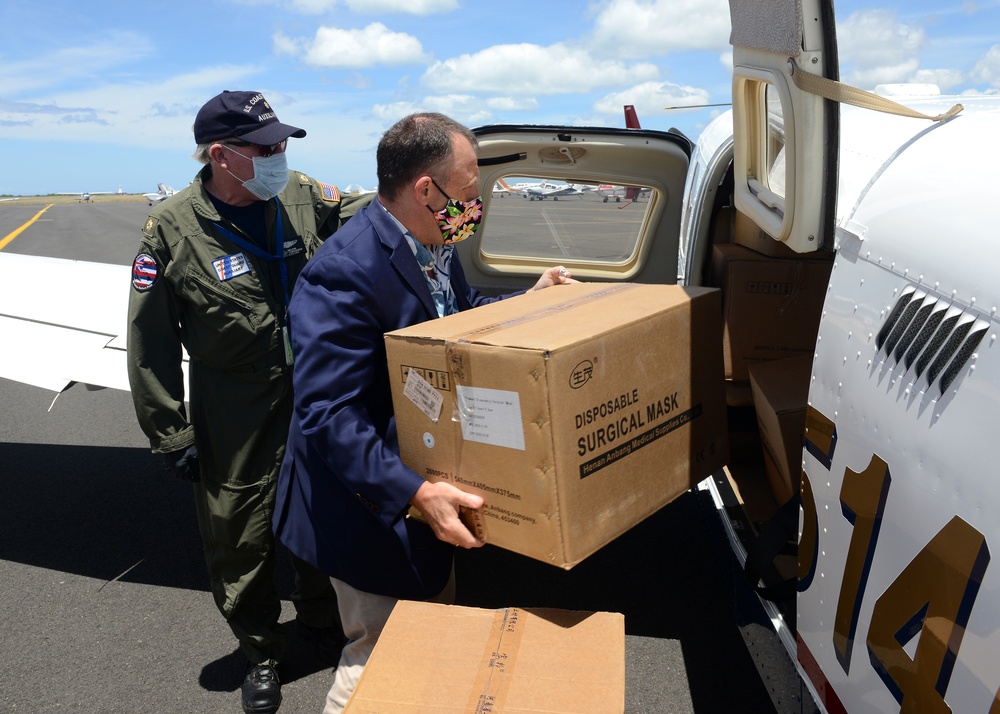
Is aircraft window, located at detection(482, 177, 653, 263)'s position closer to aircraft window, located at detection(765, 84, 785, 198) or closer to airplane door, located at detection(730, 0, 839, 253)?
aircraft window, located at detection(765, 84, 785, 198)

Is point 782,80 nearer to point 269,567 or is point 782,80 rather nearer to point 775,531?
point 775,531

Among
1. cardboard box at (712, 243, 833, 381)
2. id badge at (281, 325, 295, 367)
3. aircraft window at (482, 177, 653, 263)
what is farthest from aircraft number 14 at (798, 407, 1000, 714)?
aircraft window at (482, 177, 653, 263)

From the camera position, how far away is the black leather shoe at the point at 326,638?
356 cm

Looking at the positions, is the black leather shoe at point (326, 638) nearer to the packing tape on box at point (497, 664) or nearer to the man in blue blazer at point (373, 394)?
the man in blue blazer at point (373, 394)

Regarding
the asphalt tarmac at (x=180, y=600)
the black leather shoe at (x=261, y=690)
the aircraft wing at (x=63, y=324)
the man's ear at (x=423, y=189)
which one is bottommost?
the asphalt tarmac at (x=180, y=600)

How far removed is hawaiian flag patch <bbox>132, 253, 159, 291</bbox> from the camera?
291cm

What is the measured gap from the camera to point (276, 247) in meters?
3.20

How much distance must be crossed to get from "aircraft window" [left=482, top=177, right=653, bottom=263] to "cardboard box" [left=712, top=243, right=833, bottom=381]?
1.79 m

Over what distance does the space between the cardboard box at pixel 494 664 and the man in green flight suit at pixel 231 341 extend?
1.49 m

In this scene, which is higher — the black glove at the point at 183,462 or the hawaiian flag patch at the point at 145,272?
the hawaiian flag patch at the point at 145,272

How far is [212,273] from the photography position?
300cm

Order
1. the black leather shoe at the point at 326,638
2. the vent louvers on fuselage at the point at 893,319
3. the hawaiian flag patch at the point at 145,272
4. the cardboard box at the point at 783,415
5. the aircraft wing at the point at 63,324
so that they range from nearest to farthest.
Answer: the vent louvers on fuselage at the point at 893,319
the cardboard box at the point at 783,415
the hawaiian flag patch at the point at 145,272
the black leather shoe at the point at 326,638
the aircraft wing at the point at 63,324

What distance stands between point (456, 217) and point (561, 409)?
0.79m

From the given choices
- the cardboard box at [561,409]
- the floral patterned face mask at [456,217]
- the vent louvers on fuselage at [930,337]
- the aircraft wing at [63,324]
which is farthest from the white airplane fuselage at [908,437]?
the aircraft wing at [63,324]
